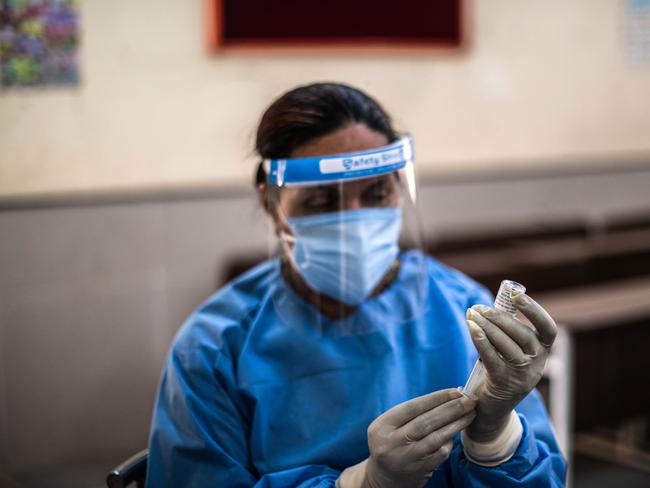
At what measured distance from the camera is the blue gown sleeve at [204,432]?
1.23 meters

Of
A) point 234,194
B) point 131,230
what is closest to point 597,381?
point 234,194

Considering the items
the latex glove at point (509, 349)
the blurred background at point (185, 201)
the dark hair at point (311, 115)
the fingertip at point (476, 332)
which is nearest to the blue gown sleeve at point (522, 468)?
the latex glove at point (509, 349)

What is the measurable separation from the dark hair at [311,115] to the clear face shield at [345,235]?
0.14 ft

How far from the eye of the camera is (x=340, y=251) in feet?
4.49

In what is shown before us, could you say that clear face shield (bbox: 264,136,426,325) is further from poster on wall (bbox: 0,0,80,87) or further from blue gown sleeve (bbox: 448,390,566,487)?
poster on wall (bbox: 0,0,80,87)

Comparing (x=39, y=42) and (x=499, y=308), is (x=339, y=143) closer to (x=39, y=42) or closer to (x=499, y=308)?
(x=499, y=308)

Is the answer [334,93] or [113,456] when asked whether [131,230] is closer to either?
[113,456]

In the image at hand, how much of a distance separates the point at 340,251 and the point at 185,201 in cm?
192

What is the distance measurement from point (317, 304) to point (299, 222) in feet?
0.47

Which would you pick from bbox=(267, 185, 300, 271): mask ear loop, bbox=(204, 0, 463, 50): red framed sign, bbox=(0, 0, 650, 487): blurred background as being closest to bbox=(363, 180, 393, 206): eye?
bbox=(267, 185, 300, 271): mask ear loop

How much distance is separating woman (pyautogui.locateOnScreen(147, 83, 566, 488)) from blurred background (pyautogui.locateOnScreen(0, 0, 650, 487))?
1265 mm

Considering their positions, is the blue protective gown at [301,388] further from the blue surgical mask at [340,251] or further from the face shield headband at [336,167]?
the face shield headband at [336,167]

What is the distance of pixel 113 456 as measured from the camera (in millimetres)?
3129

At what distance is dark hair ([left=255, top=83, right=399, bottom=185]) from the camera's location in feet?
4.39
